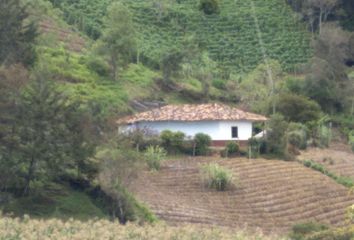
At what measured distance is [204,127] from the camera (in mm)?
65500

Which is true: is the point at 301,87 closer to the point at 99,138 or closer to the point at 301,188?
the point at 301,188

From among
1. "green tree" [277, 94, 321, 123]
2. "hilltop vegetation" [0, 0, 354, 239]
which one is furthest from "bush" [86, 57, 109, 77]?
"green tree" [277, 94, 321, 123]

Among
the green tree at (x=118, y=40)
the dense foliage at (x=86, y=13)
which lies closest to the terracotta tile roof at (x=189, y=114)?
the green tree at (x=118, y=40)

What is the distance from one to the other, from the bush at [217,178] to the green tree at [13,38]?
10.4 metres

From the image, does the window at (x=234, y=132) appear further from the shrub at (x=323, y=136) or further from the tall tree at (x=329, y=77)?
the tall tree at (x=329, y=77)

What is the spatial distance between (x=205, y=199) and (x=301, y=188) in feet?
20.1

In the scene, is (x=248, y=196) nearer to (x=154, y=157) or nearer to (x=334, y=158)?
(x=154, y=157)

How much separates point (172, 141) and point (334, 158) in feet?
34.6

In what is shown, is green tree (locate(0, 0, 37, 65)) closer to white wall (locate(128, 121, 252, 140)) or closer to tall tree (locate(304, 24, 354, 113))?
white wall (locate(128, 121, 252, 140))

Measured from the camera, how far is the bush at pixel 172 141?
61.8 meters

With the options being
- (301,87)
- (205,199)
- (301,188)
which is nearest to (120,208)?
(205,199)

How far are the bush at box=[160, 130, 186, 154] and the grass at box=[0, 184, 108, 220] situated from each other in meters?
15.2

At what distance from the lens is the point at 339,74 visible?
8581cm

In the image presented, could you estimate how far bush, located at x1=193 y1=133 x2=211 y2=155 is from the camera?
2459 inches
